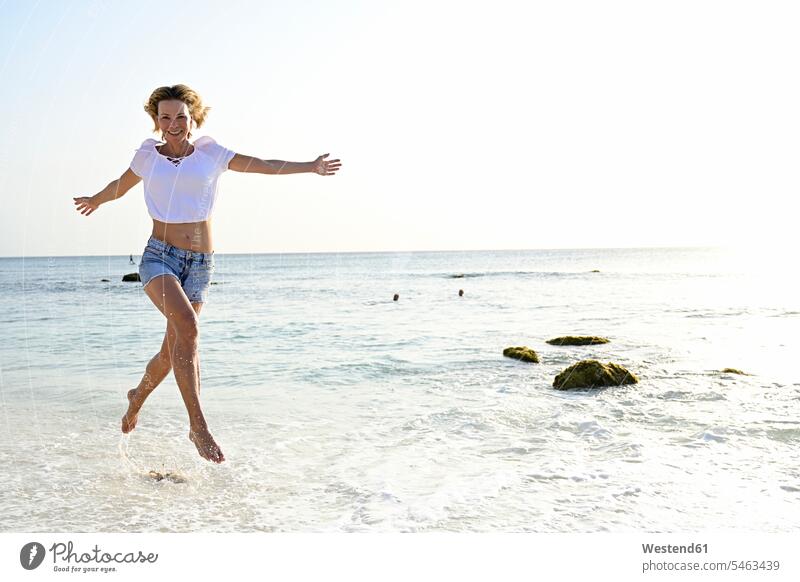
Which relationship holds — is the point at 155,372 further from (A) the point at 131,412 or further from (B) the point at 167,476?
(B) the point at 167,476

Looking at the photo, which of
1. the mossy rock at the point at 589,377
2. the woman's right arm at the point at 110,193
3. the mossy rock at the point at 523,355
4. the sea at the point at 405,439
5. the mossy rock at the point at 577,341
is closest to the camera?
the sea at the point at 405,439

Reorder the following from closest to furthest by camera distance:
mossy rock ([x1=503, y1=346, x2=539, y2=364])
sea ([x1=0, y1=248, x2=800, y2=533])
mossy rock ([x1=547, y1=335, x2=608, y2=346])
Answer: sea ([x1=0, y1=248, x2=800, y2=533]) < mossy rock ([x1=503, y1=346, x2=539, y2=364]) < mossy rock ([x1=547, y1=335, x2=608, y2=346])

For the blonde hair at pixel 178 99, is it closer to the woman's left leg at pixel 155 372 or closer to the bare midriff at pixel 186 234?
the bare midriff at pixel 186 234

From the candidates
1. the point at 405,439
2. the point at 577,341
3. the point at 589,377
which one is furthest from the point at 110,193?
the point at 577,341

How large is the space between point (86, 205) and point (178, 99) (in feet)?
2.31

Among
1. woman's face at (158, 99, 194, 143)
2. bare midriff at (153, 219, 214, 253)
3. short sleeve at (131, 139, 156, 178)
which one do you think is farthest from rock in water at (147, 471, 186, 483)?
woman's face at (158, 99, 194, 143)

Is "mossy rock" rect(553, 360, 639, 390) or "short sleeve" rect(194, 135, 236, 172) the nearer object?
"short sleeve" rect(194, 135, 236, 172)

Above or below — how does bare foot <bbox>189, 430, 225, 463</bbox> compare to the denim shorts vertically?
below

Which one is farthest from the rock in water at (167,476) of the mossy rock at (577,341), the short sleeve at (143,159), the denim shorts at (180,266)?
the mossy rock at (577,341)

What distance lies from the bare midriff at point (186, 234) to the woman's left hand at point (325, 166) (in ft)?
1.91

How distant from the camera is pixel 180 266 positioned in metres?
3.51

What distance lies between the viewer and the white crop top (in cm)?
340

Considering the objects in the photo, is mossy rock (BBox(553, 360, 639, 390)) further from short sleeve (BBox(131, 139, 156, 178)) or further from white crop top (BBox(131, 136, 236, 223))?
short sleeve (BBox(131, 139, 156, 178))

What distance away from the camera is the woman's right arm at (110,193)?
3541 mm
